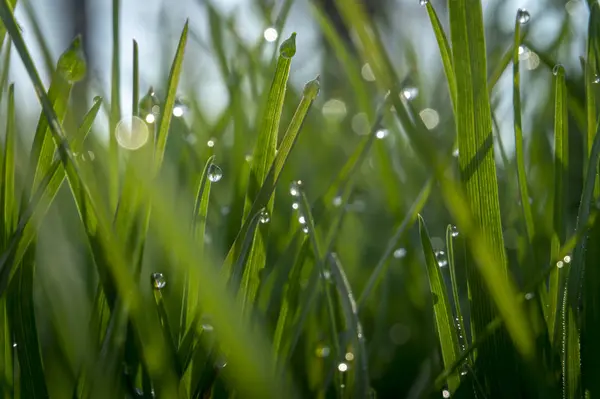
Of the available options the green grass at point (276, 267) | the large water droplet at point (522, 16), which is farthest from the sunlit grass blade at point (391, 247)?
the large water droplet at point (522, 16)

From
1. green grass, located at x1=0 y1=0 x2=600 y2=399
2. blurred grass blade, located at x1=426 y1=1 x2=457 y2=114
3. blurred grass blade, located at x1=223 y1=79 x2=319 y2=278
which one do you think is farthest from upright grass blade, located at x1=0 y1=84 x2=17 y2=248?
blurred grass blade, located at x1=426 y1=1 x2=457 y2=114

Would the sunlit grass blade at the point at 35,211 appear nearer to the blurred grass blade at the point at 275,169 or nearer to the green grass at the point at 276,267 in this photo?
the green grass at the point at 276,267

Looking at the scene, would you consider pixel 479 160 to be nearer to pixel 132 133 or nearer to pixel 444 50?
pixel 444 50

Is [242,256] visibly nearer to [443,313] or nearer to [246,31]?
[443,313]

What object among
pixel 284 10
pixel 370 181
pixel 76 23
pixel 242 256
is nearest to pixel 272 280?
pixel 242 256

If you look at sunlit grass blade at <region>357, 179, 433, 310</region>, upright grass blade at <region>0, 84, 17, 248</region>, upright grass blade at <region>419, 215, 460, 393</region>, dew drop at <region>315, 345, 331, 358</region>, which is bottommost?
upright grass blade at <region>419, 215, 460, 393</region>

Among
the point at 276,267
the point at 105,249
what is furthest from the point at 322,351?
the point at 105,249

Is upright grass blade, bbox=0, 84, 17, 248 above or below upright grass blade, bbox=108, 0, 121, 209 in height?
below

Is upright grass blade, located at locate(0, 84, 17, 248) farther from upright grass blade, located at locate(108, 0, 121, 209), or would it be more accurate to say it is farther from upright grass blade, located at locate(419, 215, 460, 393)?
upright grass blade, located at locate(419, 215, 460, 393)
